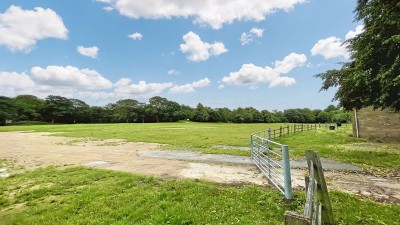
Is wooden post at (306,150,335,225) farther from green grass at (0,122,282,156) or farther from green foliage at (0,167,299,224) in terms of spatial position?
green grass at (0,122,282,156)

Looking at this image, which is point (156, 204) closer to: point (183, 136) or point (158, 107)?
point (183, 136)

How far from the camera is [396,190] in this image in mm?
6711

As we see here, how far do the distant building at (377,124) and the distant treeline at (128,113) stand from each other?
65806mm

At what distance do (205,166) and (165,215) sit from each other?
16.7 feet

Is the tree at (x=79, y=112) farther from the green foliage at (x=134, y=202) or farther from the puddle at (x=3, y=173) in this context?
the green foliage at (x=134, y=202)

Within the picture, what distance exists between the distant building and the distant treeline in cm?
6581

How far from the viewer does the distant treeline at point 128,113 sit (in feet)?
266

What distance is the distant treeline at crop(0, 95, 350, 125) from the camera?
8106 cm

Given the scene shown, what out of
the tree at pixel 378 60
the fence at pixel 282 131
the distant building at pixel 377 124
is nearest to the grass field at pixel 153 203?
the tree at pixel 378 60

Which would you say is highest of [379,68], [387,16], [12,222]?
[387,16]

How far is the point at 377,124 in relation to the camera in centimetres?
2211

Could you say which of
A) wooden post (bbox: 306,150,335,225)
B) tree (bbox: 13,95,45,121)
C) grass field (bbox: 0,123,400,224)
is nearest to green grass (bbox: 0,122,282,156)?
grass field (bbox: 0,123,400,224)

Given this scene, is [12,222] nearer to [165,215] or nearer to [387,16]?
[165,215]

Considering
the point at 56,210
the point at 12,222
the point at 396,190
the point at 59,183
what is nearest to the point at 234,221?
the point at 56,210
